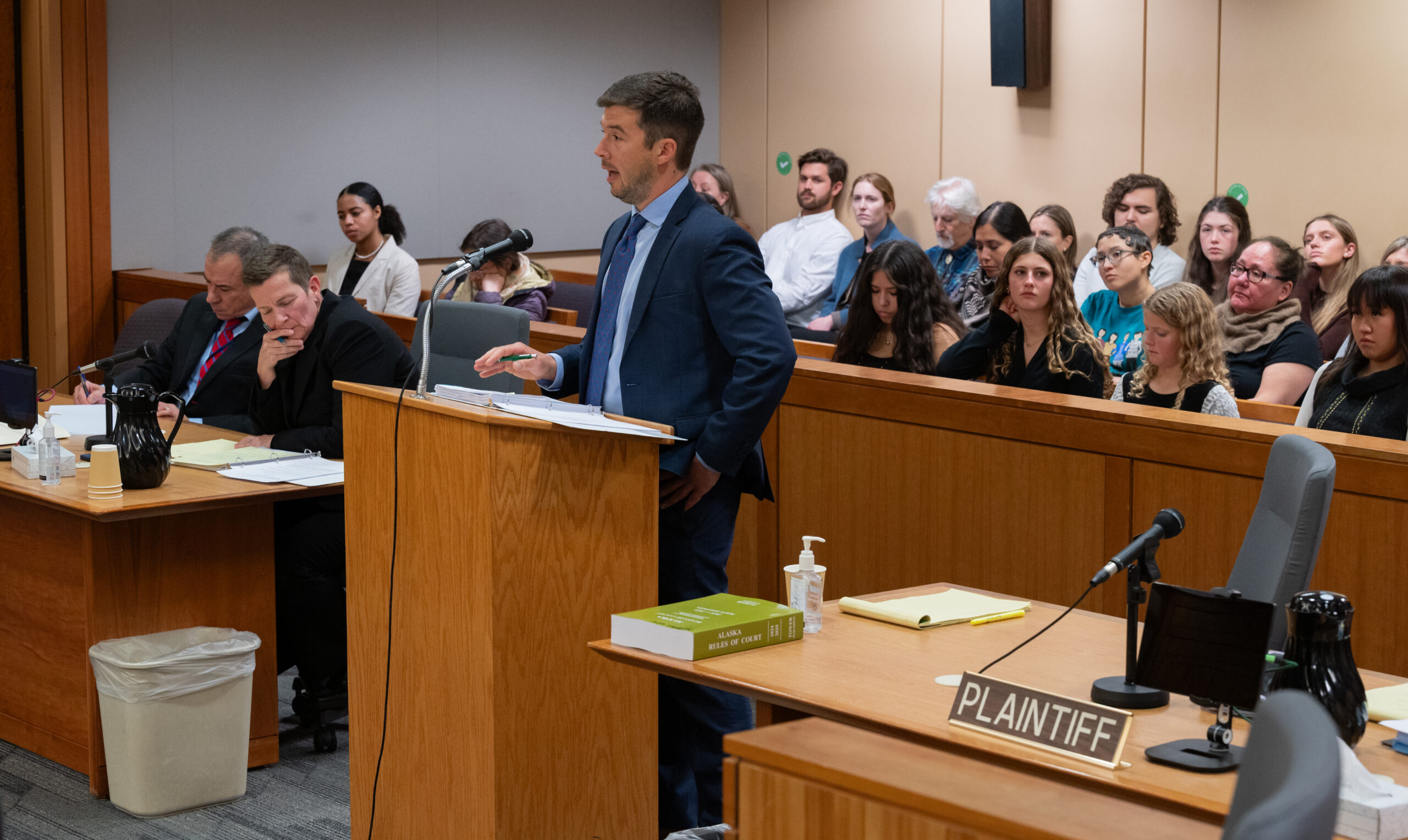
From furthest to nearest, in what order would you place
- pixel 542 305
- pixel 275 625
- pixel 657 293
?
1. pixel 542 305
2. pixel 275 625
3. pixel 657 293

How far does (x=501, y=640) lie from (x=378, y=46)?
5.96 metres

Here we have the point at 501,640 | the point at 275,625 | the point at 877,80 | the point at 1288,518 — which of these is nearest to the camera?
the point at 1288,518

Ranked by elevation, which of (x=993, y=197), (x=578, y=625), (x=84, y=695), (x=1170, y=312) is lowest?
(x=84, y=695)

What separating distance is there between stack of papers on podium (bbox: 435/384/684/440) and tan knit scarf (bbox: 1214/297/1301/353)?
9.42ft

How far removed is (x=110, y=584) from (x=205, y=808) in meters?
0.56

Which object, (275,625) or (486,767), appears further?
(275,625)

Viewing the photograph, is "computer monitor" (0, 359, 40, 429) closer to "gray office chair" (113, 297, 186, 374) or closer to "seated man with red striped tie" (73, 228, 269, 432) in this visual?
"seated man with red striped tie" (73, 228, 269, 432)

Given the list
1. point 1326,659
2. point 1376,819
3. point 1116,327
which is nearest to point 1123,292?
point 1116,327

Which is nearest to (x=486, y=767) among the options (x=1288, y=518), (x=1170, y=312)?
(x=1288, y=518)

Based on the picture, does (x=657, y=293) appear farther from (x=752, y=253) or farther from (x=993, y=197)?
→ (x=993, y=197)

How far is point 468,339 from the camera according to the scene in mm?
4023

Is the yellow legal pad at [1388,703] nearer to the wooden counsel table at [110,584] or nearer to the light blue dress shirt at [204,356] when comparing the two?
the wooden counsel table at [110,584]

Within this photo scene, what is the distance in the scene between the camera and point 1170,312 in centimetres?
377

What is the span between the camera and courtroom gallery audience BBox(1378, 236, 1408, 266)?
5367 millimetres
